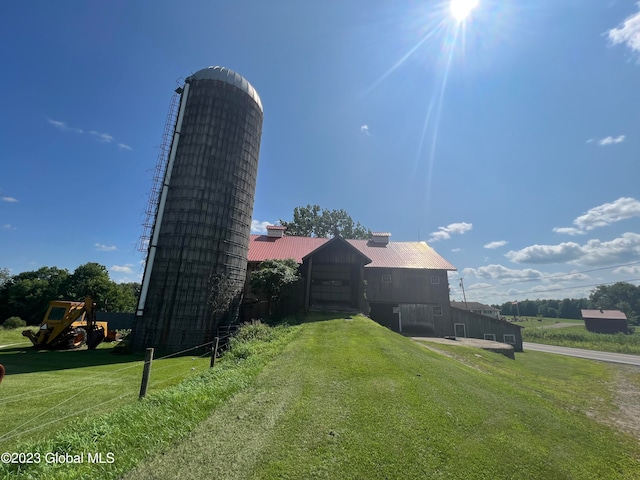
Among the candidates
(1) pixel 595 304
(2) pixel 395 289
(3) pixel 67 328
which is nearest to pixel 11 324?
(3) pixel 67 328

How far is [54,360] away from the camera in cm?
1427

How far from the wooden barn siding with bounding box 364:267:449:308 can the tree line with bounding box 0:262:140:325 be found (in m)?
42.5

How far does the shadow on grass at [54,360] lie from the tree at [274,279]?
8.38 meters

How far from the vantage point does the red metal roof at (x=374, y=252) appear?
1101 inches

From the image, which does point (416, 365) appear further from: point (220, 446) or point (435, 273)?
point (435, 273)

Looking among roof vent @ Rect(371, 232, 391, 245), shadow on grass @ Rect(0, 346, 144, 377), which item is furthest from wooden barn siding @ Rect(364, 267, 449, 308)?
shadow on grass @ Rect(0, 346, 144, 377)

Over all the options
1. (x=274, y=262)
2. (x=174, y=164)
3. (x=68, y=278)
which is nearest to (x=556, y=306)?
(x=274, y=262)

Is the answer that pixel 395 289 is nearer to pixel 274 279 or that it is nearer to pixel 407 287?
pixel 407 287

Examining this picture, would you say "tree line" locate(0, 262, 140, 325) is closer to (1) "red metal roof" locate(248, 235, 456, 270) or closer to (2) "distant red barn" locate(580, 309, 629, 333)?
(1) "red metal roof" locate(248, 235, 456, 270)

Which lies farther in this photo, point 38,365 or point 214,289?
point 214,289

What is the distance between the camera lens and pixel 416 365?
9906 millimetres

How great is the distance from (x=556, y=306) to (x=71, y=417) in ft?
543

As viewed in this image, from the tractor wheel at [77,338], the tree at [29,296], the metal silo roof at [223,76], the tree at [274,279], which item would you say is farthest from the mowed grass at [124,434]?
the tree at [29,296]

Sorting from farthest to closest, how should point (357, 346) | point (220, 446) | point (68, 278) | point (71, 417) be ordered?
point (68, 278) → point (357, 346) → point (71, 417) → point (220, 446)
